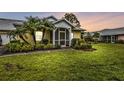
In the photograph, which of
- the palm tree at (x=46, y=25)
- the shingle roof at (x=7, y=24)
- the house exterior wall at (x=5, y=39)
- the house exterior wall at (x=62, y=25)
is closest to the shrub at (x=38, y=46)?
the palm tree at (x=46, y=25)

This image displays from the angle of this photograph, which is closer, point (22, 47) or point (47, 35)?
point (22, 47)

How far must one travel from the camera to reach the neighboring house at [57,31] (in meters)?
7.03

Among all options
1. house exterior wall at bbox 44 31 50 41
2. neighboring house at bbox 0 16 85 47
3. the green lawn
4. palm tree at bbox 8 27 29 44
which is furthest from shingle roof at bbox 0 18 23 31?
house exterior wall at bbox 44 31 50 41

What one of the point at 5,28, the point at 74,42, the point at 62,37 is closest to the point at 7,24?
the point at 5,28

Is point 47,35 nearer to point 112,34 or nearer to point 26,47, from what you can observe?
point 26,47

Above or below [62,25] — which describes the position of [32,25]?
below

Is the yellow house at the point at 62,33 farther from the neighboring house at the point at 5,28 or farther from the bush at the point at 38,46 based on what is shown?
the neighboring house at the point at 5,28

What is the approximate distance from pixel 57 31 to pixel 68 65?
11.6 ft

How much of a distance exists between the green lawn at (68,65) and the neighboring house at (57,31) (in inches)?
31.9

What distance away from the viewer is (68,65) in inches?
270

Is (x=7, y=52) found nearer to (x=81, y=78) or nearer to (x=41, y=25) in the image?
(x=41, y=25)

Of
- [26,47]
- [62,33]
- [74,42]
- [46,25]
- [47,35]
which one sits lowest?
[26,47]
